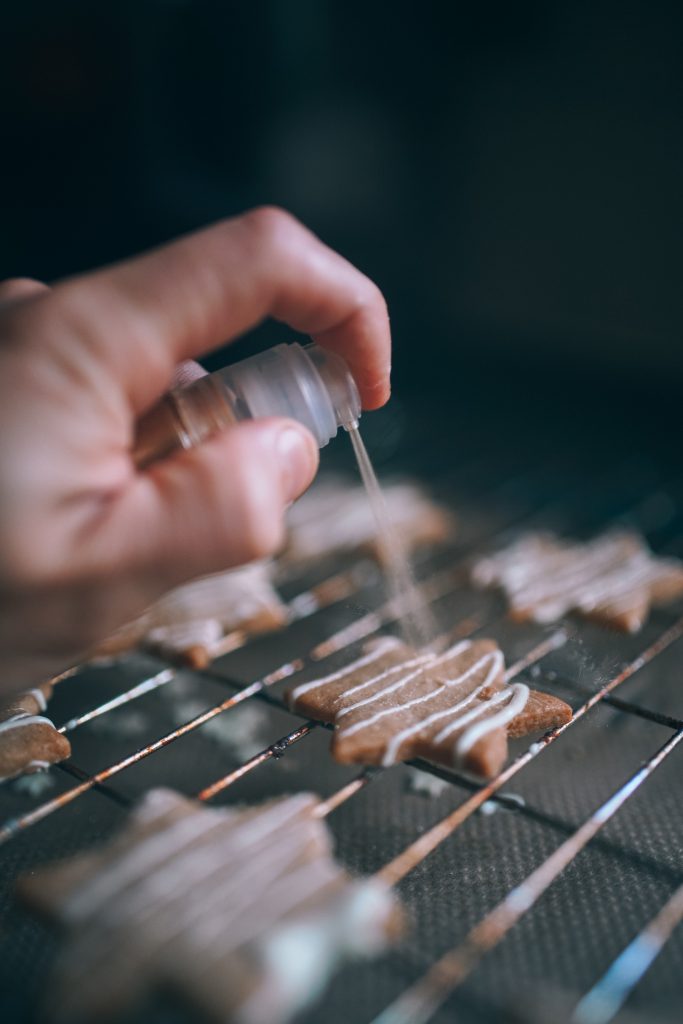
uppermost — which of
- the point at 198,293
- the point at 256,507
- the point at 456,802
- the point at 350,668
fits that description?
the point at 198,293

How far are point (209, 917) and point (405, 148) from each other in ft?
5.40

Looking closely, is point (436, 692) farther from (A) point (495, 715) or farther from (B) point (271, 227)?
(B) point (271, 227)

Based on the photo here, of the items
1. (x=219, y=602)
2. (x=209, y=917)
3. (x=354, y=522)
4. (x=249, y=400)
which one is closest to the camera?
(x=209, y=917)

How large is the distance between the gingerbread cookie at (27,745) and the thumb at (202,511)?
11.8 inches

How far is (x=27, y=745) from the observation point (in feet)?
2.75

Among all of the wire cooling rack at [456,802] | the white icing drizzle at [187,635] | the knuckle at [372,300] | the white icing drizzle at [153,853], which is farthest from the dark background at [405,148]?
the white icing drizzle at [153,853]

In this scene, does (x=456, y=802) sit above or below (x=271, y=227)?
below

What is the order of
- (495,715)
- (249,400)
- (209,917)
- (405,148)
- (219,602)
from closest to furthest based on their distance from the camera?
(209,917)
(249,400)
(495,715)
(219,602)
(405,148)

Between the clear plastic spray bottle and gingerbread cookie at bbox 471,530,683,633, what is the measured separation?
522 millimetres

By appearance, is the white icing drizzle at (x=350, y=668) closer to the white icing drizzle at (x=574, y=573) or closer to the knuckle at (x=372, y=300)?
the white icing drizzle at (x=574, y=573)

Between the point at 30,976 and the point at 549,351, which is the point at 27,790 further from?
the point at 549,351

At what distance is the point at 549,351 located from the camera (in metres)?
1.93

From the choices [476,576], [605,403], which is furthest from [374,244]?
[476,576]

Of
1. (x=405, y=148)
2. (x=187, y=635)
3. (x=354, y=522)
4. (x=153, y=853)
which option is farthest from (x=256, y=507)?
(x=405, y=148)
